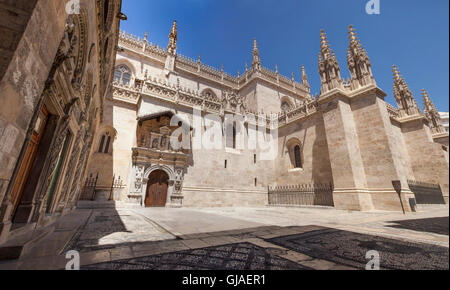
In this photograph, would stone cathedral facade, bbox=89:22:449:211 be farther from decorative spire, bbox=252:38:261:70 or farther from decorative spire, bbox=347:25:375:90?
Answer: decorative spire, bbox=252:38:261:70

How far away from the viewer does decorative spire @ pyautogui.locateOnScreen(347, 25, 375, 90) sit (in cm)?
1254

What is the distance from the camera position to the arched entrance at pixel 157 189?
1236cm

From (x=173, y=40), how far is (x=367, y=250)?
89.9 feet

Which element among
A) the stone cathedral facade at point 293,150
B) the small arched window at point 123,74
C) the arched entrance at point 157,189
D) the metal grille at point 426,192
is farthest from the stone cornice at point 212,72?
the metal grille at point 426,192

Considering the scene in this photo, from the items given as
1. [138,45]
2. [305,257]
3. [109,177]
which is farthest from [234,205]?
[138,45]

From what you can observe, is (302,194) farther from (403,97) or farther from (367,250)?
(403,97)

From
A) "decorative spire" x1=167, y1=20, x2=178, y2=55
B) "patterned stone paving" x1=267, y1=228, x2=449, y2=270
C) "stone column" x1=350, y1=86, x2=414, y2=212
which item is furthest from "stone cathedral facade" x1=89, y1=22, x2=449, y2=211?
"patterned stone paving" x1=267, y1=228, x2=449, y2=270

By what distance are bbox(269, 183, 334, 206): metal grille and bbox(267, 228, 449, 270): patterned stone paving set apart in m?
9.99

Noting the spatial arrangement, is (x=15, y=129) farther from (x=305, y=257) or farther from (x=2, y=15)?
(x=305, y=257)

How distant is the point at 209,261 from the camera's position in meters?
2.20

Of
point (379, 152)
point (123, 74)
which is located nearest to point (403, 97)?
point (379, 152)

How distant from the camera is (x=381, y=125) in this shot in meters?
11.2

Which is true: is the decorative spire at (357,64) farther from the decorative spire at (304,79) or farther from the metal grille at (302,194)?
the decorative spire at (304,79)
